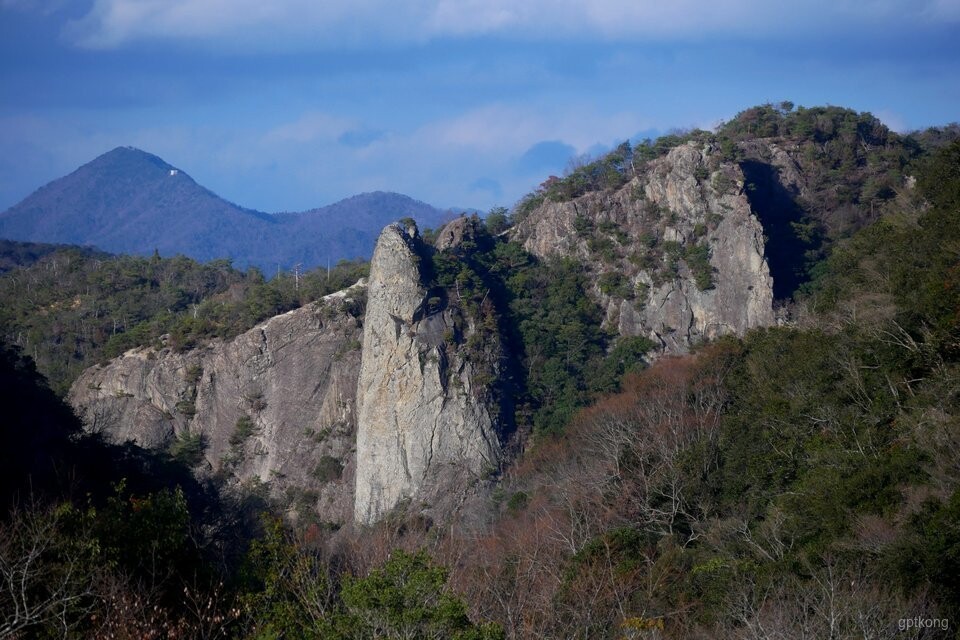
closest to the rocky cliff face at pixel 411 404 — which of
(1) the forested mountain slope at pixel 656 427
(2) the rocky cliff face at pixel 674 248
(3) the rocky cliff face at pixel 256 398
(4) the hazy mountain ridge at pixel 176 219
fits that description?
(1) the forested mountain slope at pixel 656 427

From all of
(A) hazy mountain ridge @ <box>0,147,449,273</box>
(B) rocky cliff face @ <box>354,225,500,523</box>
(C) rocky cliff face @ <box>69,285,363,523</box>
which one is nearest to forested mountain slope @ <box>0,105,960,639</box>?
(B) rocky cliff face @ <box>354,225,500,523</box>

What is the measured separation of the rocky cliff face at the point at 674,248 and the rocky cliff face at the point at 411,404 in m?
8.46

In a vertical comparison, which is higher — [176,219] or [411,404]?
[176,219]

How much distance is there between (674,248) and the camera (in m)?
38.2

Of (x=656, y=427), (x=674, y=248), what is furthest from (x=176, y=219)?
(x=656, y=427)

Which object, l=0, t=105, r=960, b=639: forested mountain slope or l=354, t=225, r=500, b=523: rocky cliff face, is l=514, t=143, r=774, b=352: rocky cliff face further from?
l=354, t=225, r=500, b=523: rocky cliff face

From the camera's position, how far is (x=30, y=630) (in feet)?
29.5

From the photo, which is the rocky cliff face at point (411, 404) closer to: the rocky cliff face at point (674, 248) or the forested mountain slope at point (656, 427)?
the forested mountain slope at point (656, 427)

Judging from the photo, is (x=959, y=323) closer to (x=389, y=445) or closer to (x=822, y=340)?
(x=822, y=340)

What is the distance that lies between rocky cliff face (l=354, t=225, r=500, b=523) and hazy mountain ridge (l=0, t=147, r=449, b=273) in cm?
6339

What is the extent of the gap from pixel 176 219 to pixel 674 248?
90310 millimetres

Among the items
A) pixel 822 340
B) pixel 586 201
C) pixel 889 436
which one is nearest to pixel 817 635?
pixel 889 436

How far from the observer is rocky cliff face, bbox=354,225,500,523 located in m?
32.6

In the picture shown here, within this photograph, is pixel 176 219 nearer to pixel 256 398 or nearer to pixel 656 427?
pixel 256 398
